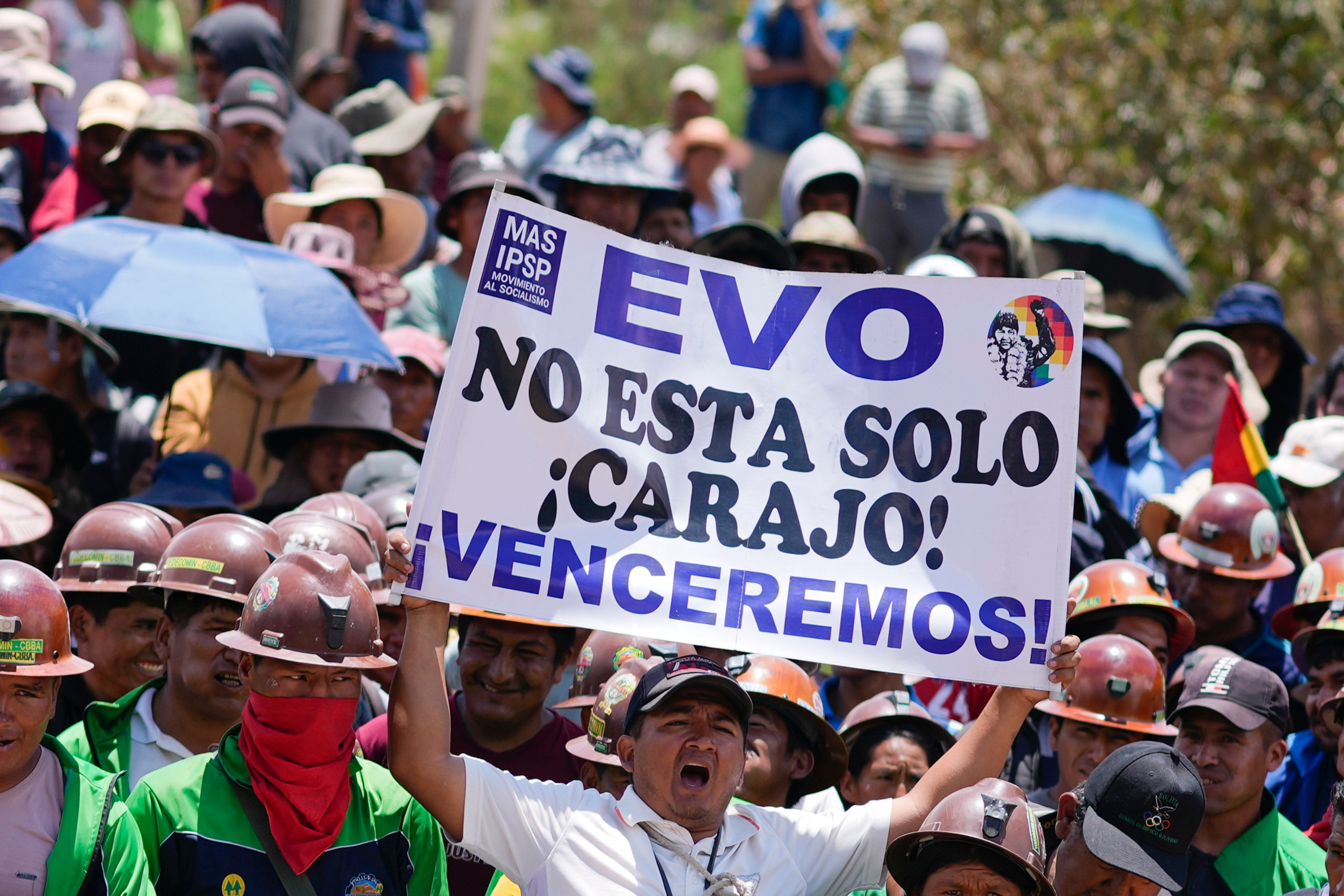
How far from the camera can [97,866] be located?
188 inches

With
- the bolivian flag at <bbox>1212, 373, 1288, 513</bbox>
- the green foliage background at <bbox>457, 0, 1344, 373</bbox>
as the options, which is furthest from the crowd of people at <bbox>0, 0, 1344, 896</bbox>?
the green foliage background at <bbox>457, 0, 1344, 373</bbox>

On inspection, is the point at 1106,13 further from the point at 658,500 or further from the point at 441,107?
the point at 658,500

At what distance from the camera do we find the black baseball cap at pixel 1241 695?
22.0ft

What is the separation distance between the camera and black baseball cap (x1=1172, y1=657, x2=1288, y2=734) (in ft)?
22.0

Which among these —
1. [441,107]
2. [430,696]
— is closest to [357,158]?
[441,107]

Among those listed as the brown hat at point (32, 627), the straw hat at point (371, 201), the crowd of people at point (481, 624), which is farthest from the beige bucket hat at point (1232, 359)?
the brown hat at point (32, 627)

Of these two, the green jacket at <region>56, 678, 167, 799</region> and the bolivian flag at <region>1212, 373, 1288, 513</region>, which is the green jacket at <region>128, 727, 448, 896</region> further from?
the bolivian flag at <region>1212, 373, 1288, 513</region>

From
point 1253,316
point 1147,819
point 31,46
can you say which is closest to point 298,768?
point 1147,819

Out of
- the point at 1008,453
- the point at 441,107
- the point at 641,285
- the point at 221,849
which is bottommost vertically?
the point at 221,849

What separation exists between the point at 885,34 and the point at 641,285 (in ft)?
38.4

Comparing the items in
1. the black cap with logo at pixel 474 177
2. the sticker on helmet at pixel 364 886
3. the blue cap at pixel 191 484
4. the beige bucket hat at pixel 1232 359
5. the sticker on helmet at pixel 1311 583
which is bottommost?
the sticker on helmet at pixel 364 886

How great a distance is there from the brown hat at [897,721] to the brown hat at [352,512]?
2024 millimetres

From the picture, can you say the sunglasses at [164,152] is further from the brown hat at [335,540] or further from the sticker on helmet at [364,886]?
the sticker on helmet at [364,886]

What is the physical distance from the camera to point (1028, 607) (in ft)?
17.7
